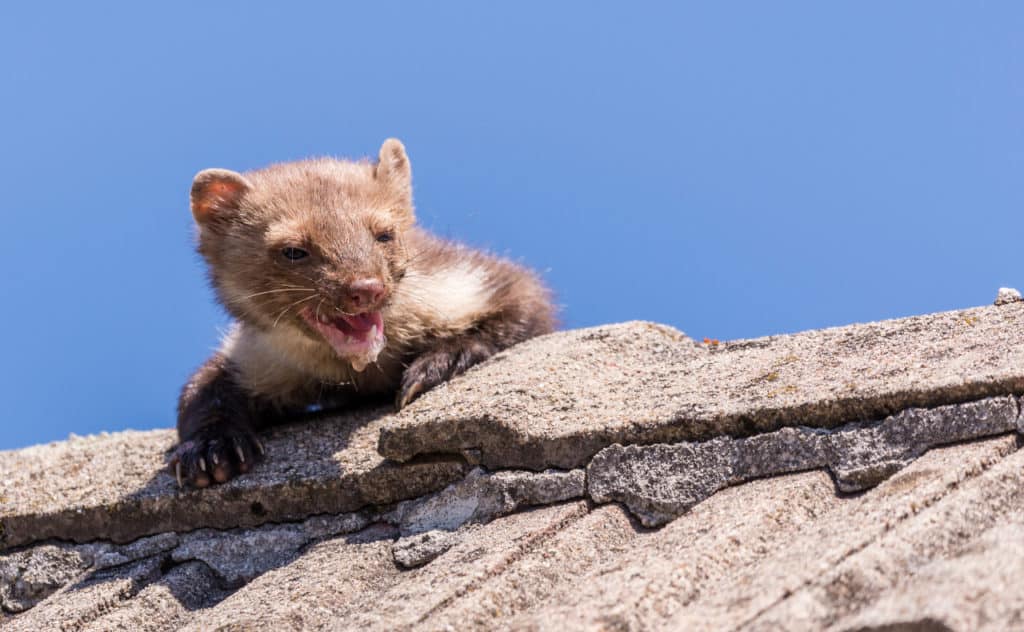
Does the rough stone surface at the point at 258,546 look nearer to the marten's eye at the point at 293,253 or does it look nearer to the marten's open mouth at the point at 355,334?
the marten's open mouth at the point at 355,334

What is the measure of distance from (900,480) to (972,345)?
93 centimetres

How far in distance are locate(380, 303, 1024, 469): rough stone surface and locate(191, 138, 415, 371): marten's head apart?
0.57 metres

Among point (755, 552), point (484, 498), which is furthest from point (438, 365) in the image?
point (755, 552)

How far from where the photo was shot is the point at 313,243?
4.80 meters

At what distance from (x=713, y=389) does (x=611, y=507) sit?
63cm

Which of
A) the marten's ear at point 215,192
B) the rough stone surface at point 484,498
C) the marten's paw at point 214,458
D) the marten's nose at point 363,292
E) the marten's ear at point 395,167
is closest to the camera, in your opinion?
the rough stone surface at point 484,498

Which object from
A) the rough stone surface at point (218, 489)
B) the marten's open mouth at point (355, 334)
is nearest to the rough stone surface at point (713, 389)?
the rough stone surface at point (218, 489)

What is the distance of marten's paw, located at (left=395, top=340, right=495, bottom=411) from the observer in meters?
4.78

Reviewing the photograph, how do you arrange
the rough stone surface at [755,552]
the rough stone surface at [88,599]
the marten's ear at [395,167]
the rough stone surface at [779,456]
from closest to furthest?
1. the rough stone surface at [755,552]
2. the rough stone surface at [779,456]
3. the rough stone surface at [88,599]
4. the marten's ear at [395,167]

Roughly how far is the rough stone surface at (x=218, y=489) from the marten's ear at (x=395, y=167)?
1.31 meters

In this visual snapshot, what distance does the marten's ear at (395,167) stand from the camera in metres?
5.59

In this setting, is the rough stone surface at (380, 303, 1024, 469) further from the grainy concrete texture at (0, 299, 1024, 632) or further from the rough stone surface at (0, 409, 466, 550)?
the rough stone surface at (0, 409, 466, 550)

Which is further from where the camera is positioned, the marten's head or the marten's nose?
the marten's head

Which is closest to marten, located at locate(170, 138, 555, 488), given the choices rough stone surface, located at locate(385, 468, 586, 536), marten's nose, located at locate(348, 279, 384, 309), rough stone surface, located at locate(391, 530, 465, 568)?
marten's nose, located at locate(348, 279, 384, 309)
